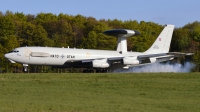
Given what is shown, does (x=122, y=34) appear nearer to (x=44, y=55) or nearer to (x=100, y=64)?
(x=100, y=64)

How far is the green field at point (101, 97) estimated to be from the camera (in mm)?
21172

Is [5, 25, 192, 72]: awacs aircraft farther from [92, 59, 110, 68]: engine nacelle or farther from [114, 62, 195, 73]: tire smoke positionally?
[114, 62, 195, 73]: tire smoke

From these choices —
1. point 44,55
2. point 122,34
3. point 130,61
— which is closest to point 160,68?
point 122,34

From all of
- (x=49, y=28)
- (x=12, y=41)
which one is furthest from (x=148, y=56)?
(x=49, y=28)

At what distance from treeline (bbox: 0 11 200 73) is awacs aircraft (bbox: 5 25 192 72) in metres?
22.4

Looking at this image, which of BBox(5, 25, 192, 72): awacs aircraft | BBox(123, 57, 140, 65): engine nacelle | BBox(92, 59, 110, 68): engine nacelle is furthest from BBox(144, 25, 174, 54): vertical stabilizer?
BBox(92, 59, 110, 68): engine nacelle

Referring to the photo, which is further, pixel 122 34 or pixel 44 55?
pixel 122 34

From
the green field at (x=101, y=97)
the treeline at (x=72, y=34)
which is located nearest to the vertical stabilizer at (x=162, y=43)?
the treeline at (x=72, y=34)

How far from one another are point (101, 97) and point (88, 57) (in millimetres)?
35537

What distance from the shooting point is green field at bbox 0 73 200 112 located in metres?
21.2

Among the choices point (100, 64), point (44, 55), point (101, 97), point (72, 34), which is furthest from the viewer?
point (72, 34)

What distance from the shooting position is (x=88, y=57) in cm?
6091

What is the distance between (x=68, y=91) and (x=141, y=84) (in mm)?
6220

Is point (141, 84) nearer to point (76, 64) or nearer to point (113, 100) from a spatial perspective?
point (113, 100)
